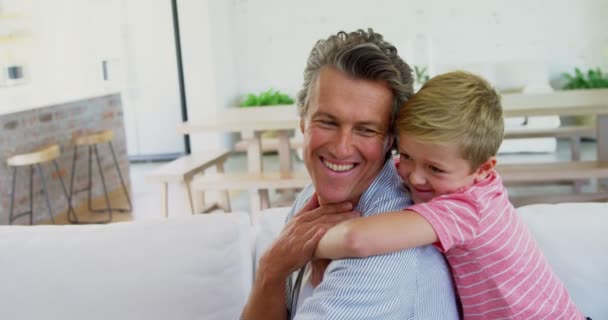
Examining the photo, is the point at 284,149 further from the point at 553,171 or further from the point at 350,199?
the point at 350,199

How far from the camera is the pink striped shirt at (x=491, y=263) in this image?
47.0 inches

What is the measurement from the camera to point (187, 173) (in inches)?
177

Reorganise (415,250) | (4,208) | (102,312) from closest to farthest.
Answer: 1. (415,250)
2. (102,312)
3. (4,208)

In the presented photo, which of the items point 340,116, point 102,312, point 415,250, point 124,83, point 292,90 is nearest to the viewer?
point 415,250

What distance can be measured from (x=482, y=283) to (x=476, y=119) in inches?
12.4

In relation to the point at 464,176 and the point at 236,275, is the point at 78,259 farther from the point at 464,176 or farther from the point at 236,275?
the point at 464,176

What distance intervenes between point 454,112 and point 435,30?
7.69 m

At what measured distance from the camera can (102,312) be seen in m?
1.67

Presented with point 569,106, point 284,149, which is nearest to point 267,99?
point 284,149

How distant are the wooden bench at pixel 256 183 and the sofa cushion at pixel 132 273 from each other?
2.50m

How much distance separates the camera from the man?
3.54 feet

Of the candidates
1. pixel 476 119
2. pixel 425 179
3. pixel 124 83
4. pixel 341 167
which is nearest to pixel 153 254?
pixel 341 167

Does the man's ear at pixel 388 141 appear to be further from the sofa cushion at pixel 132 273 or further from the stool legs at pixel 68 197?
the stool legs at pixel 68 197

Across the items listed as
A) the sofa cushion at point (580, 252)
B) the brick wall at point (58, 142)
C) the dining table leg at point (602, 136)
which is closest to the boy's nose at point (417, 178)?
the sofa cushion at point (580, 252)
